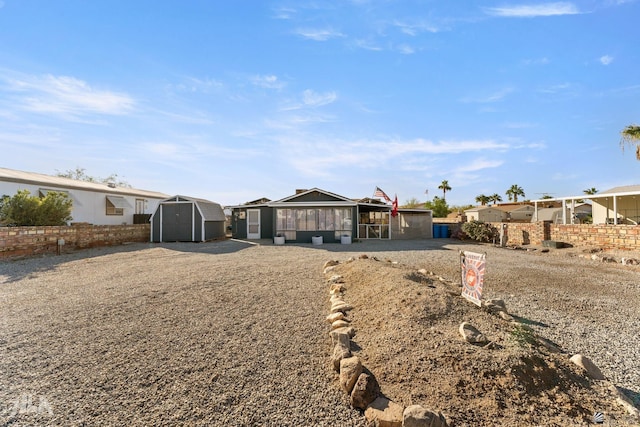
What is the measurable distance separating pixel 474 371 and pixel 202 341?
10.0ft

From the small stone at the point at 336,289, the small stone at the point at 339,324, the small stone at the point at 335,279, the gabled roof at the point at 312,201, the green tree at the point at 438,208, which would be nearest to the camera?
the small stone at the point at 339,324

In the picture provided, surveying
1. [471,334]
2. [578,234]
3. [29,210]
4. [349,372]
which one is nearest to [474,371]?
[471,334]

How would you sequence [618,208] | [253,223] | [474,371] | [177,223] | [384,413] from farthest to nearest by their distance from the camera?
[253,223]
[618,208]
[177,223]
[474,371]
[384,413]

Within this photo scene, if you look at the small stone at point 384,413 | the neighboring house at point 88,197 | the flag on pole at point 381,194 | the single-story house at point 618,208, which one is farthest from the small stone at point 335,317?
the single-story house at point 618,208

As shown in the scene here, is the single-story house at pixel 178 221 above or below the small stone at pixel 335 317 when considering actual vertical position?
above

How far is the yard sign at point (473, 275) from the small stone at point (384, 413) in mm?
2630

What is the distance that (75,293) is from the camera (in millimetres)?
6199

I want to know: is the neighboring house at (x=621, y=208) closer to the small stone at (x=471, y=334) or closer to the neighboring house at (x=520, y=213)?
the neighboring house at (x=520, y=213)

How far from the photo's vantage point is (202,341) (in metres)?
3.85

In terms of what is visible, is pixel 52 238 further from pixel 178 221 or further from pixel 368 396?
pixel 368 396

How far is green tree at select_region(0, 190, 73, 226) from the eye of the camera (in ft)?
41.7

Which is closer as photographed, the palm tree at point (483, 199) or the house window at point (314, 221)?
the house window at point (314, 221)

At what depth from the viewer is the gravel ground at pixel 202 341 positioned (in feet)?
8.67

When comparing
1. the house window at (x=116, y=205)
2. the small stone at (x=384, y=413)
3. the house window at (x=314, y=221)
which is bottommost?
the small stone at (x=384, y=413)
